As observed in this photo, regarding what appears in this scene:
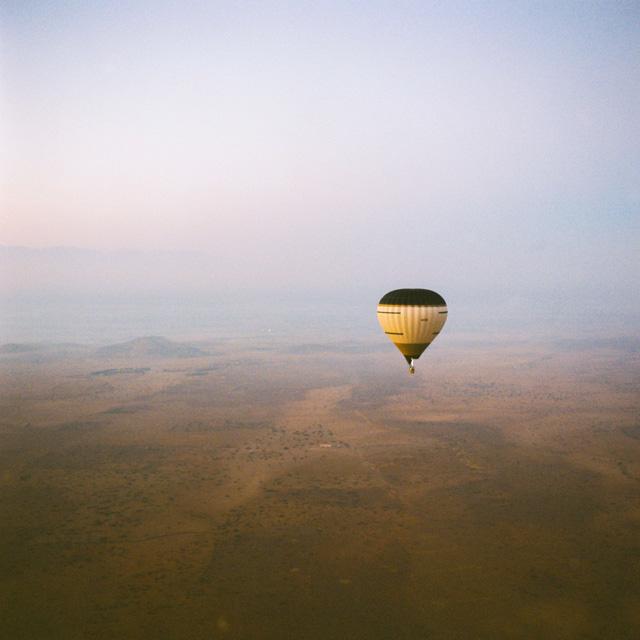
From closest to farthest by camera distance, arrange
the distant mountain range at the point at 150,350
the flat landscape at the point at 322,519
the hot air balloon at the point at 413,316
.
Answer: the flat landscape at the point at 322,519
the hot air balloon at the point at 413,316
the distant mountain range at the point at 150,350

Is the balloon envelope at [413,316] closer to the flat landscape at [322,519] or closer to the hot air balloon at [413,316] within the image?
the hot air balloon at [413,316]

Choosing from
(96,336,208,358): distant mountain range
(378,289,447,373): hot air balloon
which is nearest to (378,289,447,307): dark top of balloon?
(378,289,447,373): hot air balloon

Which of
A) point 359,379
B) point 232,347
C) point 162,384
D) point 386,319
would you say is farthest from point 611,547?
point 232,347

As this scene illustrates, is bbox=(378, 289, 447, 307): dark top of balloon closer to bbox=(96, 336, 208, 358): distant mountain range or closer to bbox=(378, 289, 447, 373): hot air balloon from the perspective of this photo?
bbox=(378, 289, 447, 373): hot air balloon

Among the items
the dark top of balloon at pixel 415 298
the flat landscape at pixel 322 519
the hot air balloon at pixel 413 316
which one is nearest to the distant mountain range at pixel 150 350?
the flat landscape at pixel 322 519

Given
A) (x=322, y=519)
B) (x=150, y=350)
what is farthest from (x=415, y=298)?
(x=150, y=350)

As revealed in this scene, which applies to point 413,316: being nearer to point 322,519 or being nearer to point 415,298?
point 415,298

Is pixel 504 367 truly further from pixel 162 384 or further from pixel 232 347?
pixel 232 347
